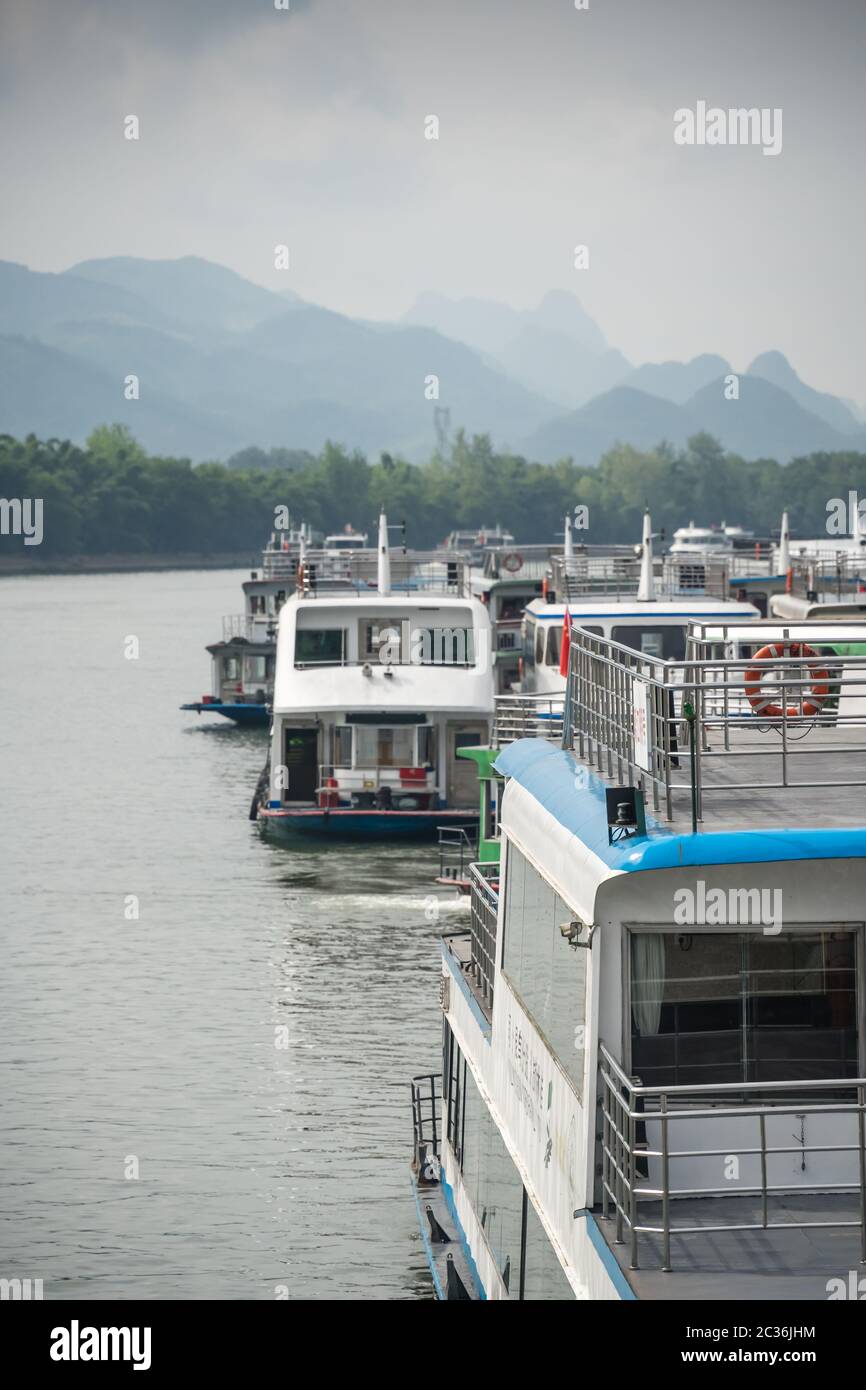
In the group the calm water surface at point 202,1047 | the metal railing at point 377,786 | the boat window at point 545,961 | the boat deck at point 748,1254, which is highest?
the boat window at point 545,961

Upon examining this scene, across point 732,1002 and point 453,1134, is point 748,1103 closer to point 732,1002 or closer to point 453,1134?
point 732,1002

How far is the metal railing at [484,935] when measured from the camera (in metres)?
14.2

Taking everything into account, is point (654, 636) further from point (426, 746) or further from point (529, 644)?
point (529, 644)

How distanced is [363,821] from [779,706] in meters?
25.3

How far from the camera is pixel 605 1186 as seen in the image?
9.18 meters

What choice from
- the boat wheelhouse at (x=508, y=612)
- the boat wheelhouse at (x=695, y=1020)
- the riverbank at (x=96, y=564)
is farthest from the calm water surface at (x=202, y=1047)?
the riverbank at (x=96, y=564)

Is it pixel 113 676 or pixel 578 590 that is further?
pixel 113 676

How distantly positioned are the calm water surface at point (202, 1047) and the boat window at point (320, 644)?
407 centimetres

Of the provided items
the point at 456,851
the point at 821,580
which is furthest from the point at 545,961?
the point at 821,580

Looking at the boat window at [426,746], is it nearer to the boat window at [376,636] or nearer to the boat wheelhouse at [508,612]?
the boat window at [376,636]

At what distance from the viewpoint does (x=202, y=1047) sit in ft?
82.9

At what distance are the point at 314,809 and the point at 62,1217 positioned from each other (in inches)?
787

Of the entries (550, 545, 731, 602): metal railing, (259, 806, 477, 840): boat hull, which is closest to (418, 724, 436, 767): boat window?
(259, 806, 477, 840): boat hull
